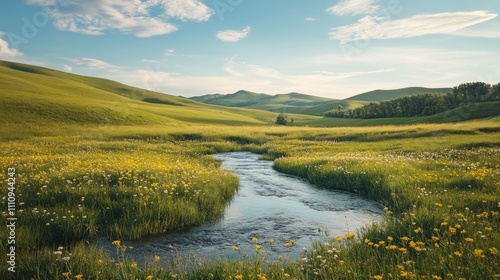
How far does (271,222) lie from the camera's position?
35.5ft

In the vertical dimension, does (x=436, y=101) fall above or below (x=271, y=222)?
above

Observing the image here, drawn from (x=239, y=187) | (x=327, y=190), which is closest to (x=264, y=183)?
(x=239, y=187)

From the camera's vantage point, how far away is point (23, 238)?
7.85 m

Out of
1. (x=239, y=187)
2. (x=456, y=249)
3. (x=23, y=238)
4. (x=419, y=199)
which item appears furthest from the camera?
(x=239, y=187)

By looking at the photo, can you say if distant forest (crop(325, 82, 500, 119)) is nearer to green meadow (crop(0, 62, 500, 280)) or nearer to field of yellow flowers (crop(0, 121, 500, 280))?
green meadow (crop(0, 62, 500, 280))

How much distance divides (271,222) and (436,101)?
331 feet

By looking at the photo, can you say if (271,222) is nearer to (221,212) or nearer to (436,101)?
(221,212)

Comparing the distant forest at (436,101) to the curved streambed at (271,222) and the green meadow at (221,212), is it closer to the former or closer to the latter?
the green meadow at (221,212)

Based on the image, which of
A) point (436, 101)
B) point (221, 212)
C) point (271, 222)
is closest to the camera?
point (271, 222)

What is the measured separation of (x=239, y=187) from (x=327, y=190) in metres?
4.26

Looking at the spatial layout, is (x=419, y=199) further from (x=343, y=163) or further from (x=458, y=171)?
(x=343, y=163)

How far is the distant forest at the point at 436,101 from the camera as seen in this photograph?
91312 mm

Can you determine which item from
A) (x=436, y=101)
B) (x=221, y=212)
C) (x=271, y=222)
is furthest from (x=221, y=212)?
(x=436, y=101)

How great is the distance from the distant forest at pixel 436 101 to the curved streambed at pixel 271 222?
9136cm
